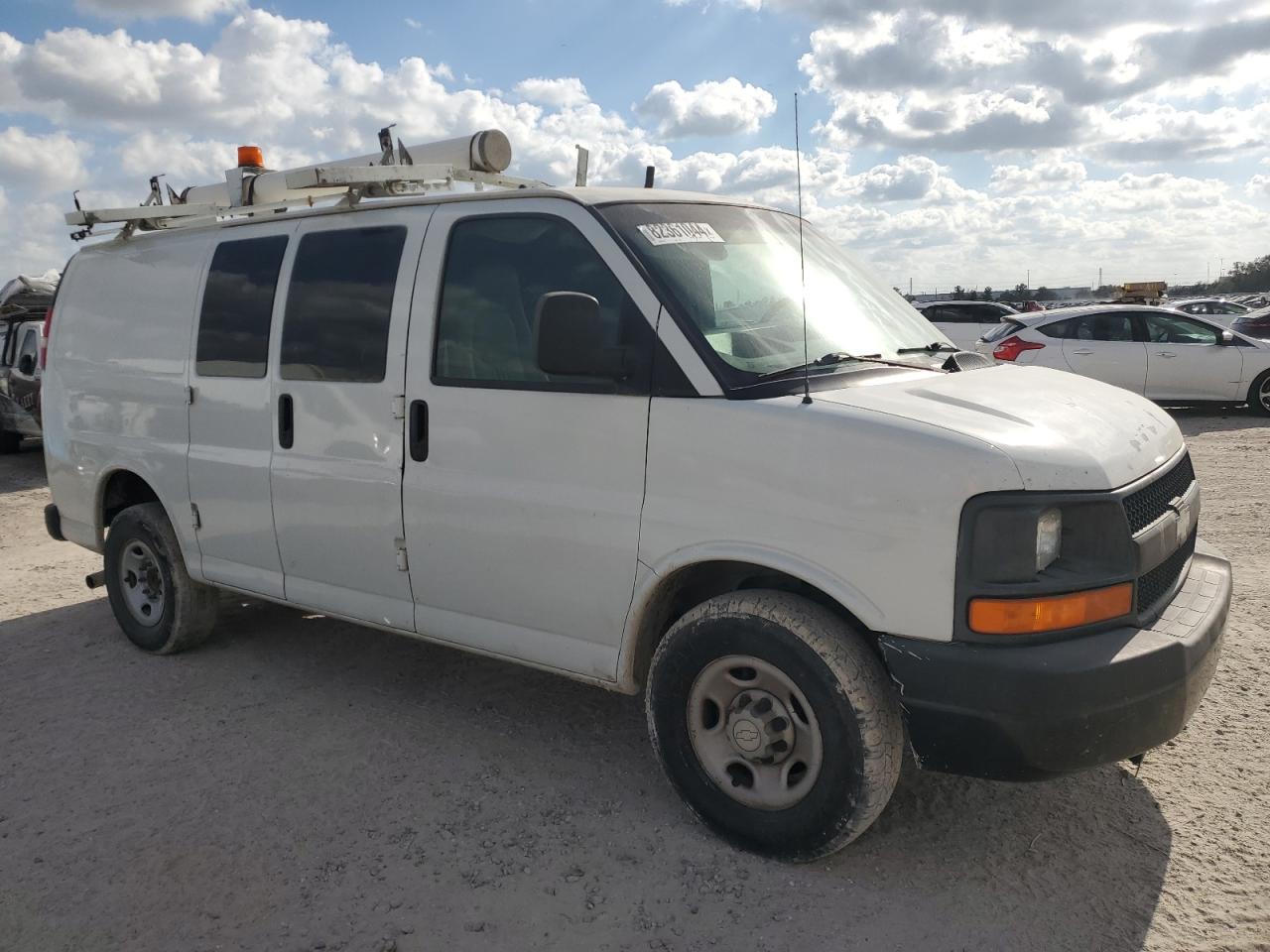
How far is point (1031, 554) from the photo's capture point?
2793mm

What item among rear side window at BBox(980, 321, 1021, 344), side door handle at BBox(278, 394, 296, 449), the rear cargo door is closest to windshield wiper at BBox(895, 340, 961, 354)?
the rear cargo door

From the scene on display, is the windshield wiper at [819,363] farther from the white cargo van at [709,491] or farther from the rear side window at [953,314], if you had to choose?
the rear side window at [953,314]

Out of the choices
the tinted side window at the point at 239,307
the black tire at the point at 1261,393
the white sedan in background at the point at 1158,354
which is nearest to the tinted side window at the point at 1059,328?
the white sedan in background at the point at 1158,354

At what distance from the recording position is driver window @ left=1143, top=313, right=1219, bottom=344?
14148 millimetres

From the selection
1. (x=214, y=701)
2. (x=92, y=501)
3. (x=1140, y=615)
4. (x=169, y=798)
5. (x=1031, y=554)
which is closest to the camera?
(x=1031, y=554)

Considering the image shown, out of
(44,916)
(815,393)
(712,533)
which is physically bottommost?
(44,916)

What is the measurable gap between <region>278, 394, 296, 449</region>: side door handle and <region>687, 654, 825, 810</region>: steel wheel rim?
2.18 meters

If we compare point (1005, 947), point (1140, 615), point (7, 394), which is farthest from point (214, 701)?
point (7, 394)

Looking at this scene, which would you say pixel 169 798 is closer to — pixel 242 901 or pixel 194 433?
pixel 242 901

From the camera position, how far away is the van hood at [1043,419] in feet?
9.39

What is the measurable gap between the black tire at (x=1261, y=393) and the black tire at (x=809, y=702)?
1352 cm

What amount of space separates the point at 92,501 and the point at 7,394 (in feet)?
31.1

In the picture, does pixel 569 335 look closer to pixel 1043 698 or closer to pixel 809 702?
pixel 809 702

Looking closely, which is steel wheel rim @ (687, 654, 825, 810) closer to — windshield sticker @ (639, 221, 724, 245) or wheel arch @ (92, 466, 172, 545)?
windshield sticker @ (639, 221, 724, 245)
